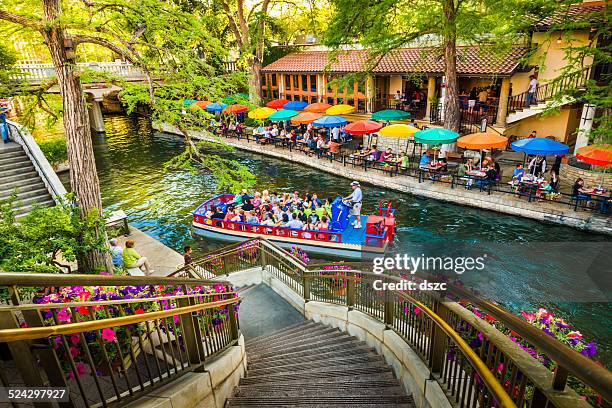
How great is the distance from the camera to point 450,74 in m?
20.0

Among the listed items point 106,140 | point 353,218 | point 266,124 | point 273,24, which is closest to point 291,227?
point 353,218

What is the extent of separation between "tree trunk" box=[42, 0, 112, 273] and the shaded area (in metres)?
3.15

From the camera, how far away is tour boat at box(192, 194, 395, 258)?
13617 mm

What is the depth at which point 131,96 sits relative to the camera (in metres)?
7.04

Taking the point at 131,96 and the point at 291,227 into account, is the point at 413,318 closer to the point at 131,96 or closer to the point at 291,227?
the point at 131,96

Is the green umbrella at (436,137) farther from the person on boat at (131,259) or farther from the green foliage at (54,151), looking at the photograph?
the green foliage at (54,151)

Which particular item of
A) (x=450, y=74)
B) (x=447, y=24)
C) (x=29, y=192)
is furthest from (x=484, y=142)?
(x=29, y=192)

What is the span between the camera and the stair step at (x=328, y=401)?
4.14m

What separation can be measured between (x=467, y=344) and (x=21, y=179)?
16265 mm

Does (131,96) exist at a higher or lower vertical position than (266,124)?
higher

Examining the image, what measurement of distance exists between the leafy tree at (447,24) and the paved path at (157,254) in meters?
14.5

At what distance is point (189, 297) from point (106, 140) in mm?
34516

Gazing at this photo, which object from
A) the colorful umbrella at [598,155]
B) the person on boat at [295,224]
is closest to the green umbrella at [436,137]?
the colorful umbrella at [598,155]

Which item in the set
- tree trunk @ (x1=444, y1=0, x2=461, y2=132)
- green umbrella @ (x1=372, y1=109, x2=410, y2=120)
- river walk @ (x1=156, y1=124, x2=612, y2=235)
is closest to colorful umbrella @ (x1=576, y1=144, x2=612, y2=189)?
river walk @ (x1=156, y1=124, x2=612, y2=235)
